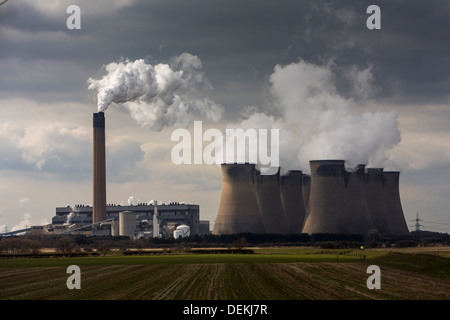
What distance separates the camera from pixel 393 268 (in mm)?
43531

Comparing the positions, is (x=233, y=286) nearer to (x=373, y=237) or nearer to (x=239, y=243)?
(x=239, y=243)

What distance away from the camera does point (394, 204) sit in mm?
117875

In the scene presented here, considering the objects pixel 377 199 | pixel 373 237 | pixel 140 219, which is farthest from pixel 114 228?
pixel 373 237

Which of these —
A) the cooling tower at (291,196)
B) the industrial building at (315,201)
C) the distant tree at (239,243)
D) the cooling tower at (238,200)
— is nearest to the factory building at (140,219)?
the cooling tower at (291,196)

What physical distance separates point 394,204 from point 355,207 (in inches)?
357

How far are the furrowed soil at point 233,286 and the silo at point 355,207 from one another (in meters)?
69.6

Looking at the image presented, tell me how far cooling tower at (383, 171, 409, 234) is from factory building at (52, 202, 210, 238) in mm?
45649

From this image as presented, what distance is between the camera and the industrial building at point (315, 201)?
106 meters

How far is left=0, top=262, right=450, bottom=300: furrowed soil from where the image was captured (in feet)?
89.8

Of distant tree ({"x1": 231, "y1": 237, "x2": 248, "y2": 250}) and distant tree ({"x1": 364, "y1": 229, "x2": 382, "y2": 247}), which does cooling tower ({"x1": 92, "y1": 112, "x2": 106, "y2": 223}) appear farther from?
distant tree ({"x1": 364, "y1": 229, "x2": 382, "y2": 247})

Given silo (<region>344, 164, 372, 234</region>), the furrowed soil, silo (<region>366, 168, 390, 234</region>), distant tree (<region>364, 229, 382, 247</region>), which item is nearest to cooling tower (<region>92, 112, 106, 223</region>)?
silo (<region>344, 164, 372, 234</region>)
